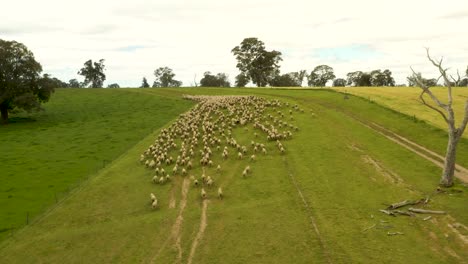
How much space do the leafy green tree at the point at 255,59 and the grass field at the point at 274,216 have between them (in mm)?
106547

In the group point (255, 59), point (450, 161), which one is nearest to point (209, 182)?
point (450, 161)

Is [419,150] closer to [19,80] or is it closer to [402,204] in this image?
[402,204]

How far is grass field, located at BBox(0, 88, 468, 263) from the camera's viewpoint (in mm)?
24375

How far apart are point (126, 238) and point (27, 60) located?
5818 cm

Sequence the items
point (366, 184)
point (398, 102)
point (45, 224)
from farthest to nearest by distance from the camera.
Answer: point (398, 102) → point (366, 184) → point (45, 224)

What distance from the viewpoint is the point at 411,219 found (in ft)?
89.8

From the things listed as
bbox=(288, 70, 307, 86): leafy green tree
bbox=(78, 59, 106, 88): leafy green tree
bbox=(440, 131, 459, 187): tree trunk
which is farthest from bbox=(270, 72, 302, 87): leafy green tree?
bbox=(440, 131, 459, 187): tree trunk

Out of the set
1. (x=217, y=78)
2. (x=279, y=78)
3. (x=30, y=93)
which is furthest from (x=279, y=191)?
(x=217, y=78)

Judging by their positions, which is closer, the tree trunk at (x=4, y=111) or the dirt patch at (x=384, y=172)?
the dirt patch at (x=384, y=172)

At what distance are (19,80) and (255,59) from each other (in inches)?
3492

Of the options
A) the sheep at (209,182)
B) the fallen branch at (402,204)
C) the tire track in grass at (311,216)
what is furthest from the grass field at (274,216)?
the sheep at (209,182)

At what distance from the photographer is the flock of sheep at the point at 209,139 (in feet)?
128

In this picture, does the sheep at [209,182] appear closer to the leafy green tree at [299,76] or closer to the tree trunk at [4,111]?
the tree trunk at [4,111]

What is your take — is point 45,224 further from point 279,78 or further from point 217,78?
point 217,78
